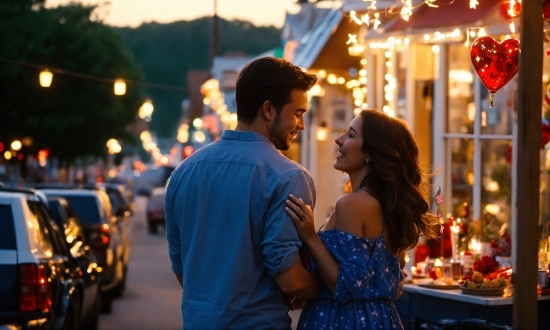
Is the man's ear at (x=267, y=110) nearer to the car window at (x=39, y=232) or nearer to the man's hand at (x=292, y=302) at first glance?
the man's hand at (x=292, y=302)

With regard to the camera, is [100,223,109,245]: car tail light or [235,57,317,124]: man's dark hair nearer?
[235,57,317,124]: man's dark hair

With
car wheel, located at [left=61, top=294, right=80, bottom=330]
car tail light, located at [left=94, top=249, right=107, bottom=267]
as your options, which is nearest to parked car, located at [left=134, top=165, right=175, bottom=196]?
car tail light, located at [left=94, top=249, right=107, bottom=267]

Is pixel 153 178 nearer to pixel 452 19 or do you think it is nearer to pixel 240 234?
pixel 452 19

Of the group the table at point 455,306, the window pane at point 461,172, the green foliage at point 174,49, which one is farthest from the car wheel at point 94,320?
the green foliage at point 174,49

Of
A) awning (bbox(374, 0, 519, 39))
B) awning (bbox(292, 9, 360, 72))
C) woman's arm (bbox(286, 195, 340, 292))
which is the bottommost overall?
woman's arm (bbox(286, 195, 340, 292))

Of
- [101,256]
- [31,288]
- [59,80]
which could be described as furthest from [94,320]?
[59,80]

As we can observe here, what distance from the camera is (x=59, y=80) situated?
41188mm

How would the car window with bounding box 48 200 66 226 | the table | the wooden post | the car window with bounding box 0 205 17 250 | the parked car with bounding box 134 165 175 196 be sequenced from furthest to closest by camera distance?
the parked car with bounding box 134 165 175 196
the car window with bounding box 48 200 66 226
the car window with bounding box 0 205 17 250
the table
the wooden post

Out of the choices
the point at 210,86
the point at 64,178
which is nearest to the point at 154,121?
the point at 64,178

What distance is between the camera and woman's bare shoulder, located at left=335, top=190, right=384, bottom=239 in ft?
13.6

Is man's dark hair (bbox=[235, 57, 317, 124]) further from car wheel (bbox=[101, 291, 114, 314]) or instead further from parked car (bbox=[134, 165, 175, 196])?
parked car (bbox=[134, 165, 175, 196])

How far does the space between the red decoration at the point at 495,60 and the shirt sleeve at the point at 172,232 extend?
276cm

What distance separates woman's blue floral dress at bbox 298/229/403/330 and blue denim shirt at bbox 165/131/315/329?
0.20 meters

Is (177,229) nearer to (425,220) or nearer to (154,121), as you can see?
(425,220)
